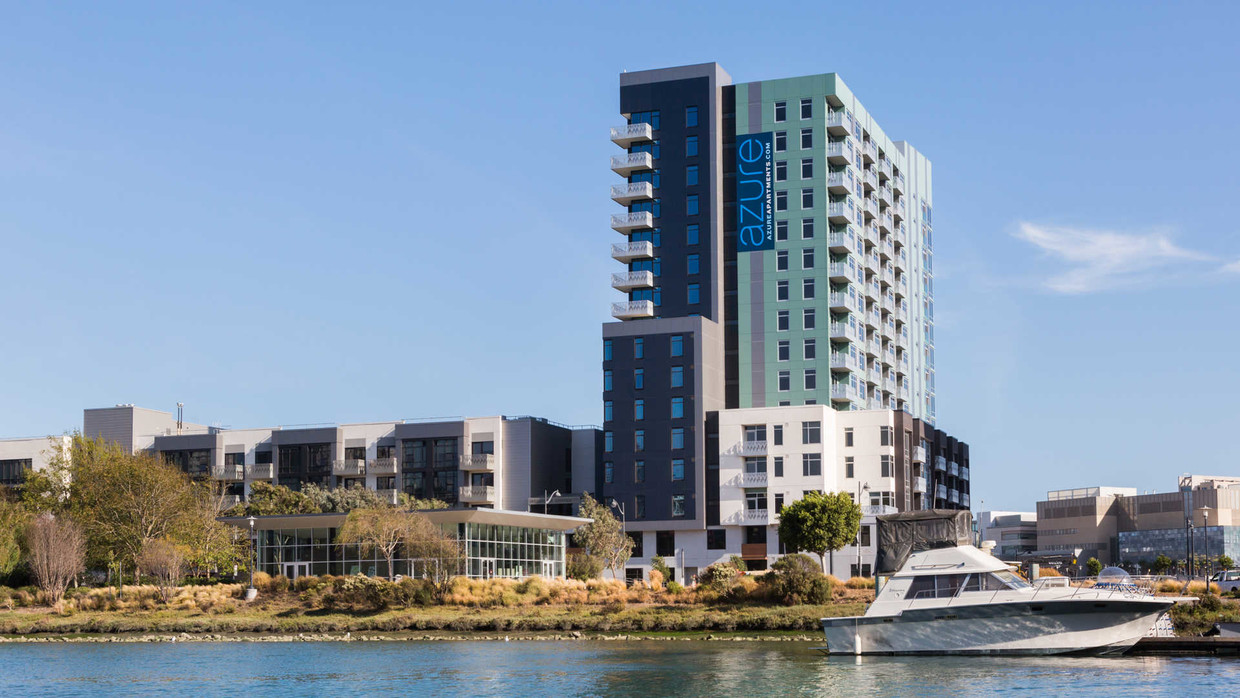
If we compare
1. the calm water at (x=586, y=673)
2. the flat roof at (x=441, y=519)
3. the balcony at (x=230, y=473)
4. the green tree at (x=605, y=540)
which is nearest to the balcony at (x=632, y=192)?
the green tree at (x=605, y=540)

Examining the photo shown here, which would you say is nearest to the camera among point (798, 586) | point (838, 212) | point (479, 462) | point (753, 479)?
point (798, 586)

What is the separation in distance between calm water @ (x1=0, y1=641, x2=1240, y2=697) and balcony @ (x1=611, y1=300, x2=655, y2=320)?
71.7 metres

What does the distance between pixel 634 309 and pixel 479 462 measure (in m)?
22.4

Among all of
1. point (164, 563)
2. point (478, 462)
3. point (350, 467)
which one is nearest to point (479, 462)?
point (478, 462)

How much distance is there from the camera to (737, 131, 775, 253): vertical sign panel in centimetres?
13475

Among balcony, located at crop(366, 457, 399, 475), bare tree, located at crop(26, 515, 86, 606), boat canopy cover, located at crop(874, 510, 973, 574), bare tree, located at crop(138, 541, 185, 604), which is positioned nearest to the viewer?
boat canopy cover, located at crop(874, 510, 973, 574)

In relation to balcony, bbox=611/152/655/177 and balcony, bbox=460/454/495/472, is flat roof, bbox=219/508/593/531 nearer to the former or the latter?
balcony, bbox=460/454/495/472

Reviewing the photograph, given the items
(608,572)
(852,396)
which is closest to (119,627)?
(608,572)

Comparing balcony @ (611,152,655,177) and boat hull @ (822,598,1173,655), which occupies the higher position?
balcony @ (611,152,655,177)

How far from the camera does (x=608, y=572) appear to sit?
12625 cm

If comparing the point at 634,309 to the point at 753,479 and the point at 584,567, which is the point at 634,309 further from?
the point at 584,567

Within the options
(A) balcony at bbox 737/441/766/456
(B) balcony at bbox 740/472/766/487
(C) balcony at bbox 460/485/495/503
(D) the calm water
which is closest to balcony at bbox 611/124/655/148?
(A) balcony at bbox 737/441/766/456

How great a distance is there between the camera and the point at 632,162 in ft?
449

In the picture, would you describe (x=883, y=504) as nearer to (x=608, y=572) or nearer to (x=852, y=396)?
(x=852, y=396)
